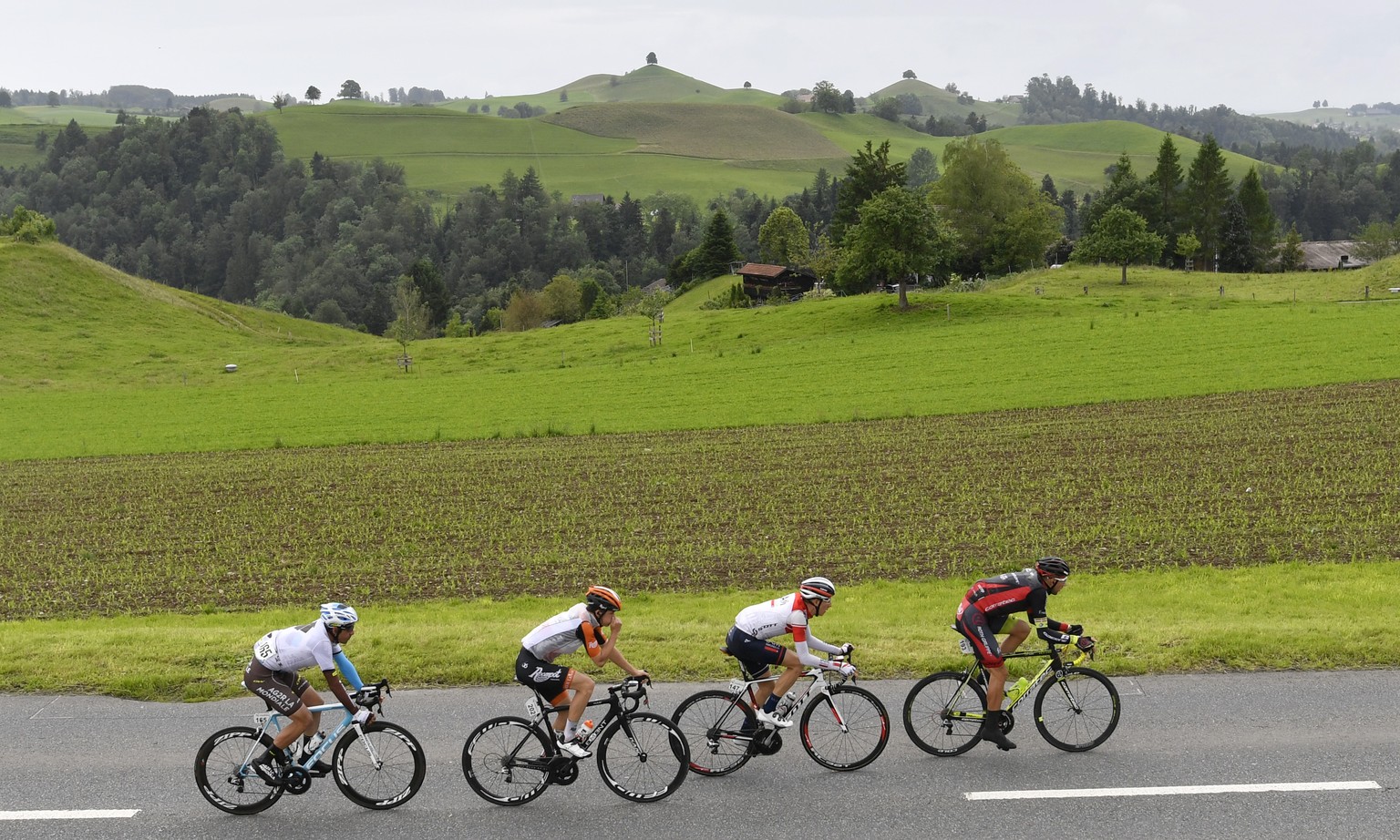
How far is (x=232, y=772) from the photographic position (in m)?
11.8

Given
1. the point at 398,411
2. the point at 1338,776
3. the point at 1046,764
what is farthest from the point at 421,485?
the point at 1338,776

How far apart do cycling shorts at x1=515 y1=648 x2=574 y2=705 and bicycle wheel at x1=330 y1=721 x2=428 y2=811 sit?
134cm

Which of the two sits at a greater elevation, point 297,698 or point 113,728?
point 297,698

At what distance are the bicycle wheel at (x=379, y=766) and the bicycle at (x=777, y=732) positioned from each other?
9.71ft

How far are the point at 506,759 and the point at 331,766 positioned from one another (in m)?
1.89

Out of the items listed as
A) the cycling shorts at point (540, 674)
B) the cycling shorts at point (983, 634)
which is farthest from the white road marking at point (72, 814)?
the cycling shorts at point (983, 634)

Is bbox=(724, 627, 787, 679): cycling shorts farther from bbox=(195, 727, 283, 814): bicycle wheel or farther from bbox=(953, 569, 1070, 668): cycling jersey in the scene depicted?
bbox=(195, 727, 283, 814): bicycle wheel

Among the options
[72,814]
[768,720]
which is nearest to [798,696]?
[768,720]

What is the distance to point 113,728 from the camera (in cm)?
1398

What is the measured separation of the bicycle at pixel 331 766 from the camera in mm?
11711

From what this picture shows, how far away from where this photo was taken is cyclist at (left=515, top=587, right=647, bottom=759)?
11641 millimetres

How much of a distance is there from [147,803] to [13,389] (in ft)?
210

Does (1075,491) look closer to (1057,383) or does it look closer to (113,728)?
(1057,383)

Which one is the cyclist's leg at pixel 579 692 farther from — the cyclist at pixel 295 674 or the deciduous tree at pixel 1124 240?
the deciduous tree at pixel 1124 240
